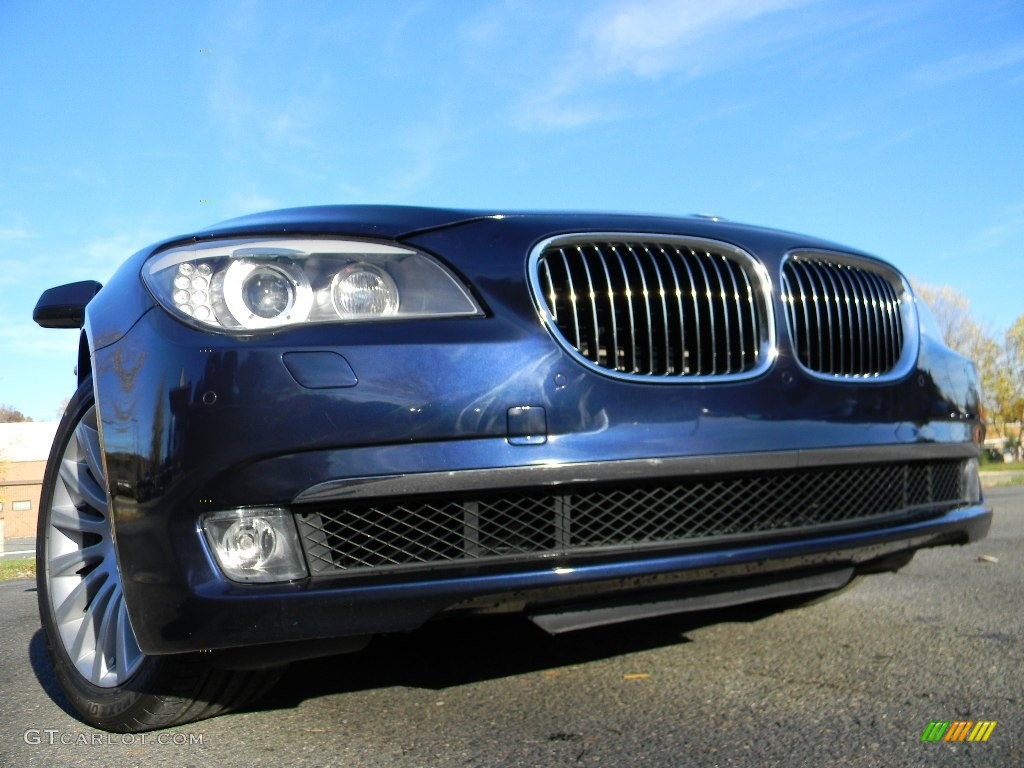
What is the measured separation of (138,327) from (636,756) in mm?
1337

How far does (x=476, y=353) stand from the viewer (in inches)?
78.5

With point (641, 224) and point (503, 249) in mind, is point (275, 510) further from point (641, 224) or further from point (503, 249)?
point (641, 224)

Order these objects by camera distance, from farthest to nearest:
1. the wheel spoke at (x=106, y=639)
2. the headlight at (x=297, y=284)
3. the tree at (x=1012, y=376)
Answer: the tree at (x=1012, y=376) < the wheel spoke at (x=106, y=639) < the headlight at (x=297, y=284)

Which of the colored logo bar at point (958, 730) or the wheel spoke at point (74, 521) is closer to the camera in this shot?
the colored logo bar at point (958, 730)

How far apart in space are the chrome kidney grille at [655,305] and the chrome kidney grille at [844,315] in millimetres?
Answer: 130

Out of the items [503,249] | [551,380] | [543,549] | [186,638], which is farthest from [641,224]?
[186,638]

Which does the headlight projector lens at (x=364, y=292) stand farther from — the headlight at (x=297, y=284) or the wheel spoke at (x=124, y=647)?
the wheel spoke at (x=124, y=647)

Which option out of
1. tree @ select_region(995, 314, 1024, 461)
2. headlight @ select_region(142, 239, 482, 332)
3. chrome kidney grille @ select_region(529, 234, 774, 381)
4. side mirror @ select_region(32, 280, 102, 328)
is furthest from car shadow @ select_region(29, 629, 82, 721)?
tree @ select_region(995, 314, 1024, 461)

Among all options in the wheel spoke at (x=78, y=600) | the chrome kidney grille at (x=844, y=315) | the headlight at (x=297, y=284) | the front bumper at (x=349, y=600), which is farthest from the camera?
the wheel spoke at (x=78, y=600)

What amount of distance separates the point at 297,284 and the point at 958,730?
162cm

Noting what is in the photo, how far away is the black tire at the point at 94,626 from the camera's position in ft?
6.93

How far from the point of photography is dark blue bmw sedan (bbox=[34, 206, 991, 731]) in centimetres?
189

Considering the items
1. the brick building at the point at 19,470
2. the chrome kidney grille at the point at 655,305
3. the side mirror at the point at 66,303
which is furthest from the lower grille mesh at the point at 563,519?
the brick building at the point at 19,470

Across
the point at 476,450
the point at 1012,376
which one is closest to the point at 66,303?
the point at 476,450
